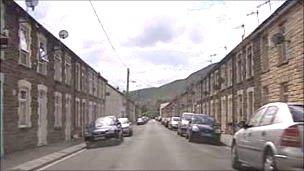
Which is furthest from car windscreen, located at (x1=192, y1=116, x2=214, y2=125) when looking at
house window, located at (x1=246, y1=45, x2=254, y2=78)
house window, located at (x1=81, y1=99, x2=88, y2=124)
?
house window, located at (x1=81, y1=99, x2=88, y2=124)

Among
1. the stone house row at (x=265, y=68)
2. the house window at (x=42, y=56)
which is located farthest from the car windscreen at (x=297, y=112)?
the house window at (x=42, y=56)

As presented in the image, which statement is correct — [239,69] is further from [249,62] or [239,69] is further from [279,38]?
[279,38]

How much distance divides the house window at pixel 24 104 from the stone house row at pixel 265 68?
35.4ft

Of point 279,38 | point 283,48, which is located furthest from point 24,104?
point 283,48

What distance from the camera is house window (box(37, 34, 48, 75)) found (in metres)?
28.0

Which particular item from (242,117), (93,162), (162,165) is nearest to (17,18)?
(93,162)

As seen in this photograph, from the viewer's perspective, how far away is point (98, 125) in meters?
32.6

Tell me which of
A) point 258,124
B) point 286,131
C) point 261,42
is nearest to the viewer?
point 286,131

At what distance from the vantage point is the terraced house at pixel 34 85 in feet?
73.2

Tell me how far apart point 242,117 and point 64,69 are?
37.8 ft

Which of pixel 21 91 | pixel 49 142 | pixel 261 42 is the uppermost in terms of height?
pixel 261 42

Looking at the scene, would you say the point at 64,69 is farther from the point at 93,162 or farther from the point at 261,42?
the point at 93,162

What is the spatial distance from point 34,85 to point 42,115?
9.42ft

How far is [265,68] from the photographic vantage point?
29844mm
